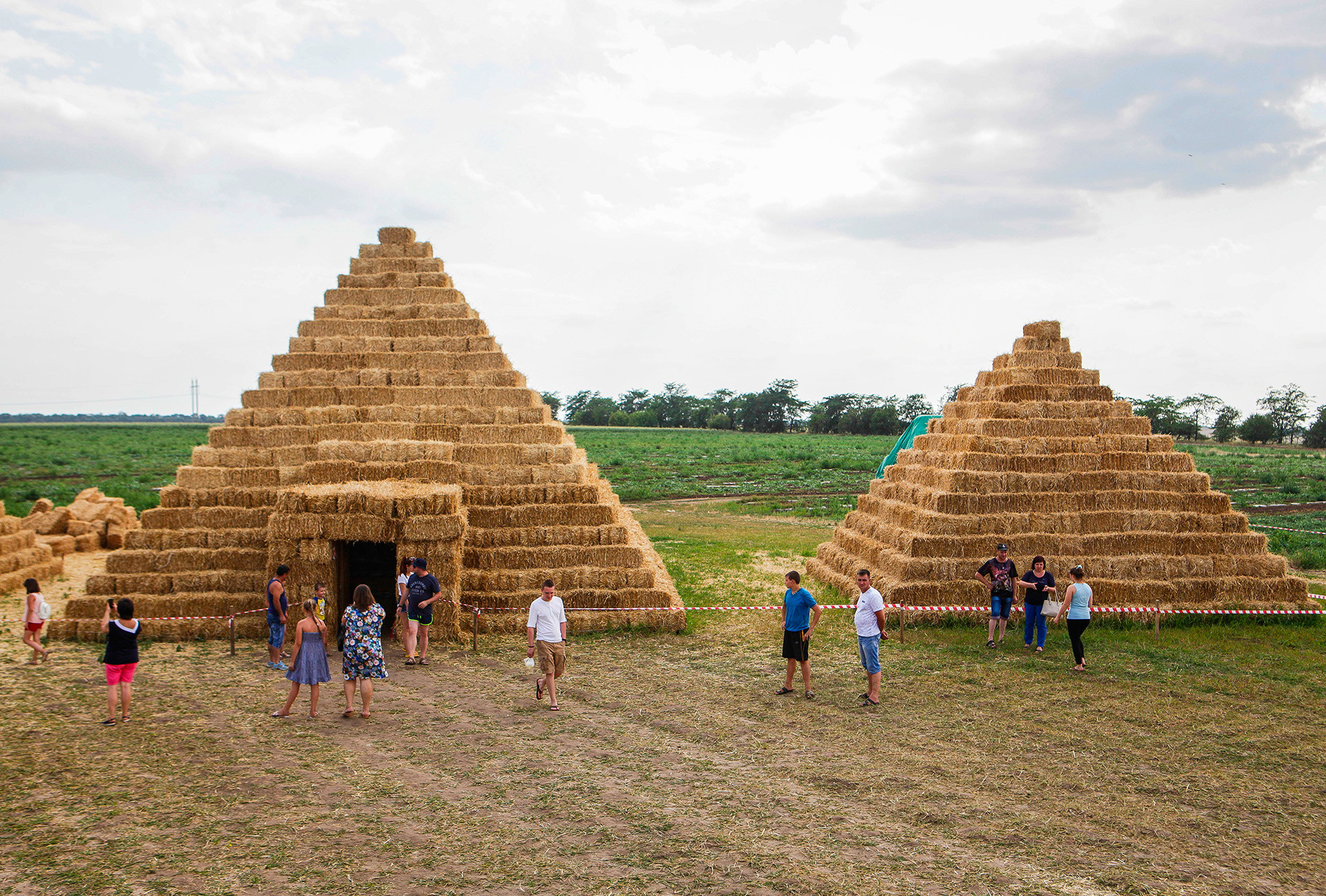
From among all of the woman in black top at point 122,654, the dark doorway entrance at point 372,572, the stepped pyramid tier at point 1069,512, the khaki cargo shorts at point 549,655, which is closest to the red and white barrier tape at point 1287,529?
the stepped pyramid tier at point 1069,512

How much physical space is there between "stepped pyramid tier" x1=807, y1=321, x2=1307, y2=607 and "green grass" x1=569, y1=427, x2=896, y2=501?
Result: 96.5 ft

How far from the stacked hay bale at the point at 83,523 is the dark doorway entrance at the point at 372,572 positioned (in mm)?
9844

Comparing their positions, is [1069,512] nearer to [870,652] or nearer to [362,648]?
[870,652]

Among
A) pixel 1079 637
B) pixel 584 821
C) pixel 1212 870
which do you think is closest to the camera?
pixel 1212 870

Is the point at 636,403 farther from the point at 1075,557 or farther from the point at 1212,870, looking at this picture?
the point at 1212,870

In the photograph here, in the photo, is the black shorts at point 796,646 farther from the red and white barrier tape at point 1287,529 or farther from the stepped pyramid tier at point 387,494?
the red and white barrier tape at point 1287,529

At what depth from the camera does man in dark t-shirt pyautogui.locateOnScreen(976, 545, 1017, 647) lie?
1645 cm

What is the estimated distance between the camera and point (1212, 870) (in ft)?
26.3

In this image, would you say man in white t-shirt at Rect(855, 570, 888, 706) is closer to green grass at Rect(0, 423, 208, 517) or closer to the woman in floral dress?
the woman in floral dress

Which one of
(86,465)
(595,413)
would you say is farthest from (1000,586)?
(595,413)

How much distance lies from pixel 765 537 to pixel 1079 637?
17.2 m

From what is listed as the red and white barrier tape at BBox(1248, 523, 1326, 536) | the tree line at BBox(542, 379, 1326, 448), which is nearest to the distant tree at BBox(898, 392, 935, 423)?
the tree line at BBox(542, 379, 1326, 448)

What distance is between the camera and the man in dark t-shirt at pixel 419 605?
49.5 feet

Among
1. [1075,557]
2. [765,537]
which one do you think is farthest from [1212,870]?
[765,537]
